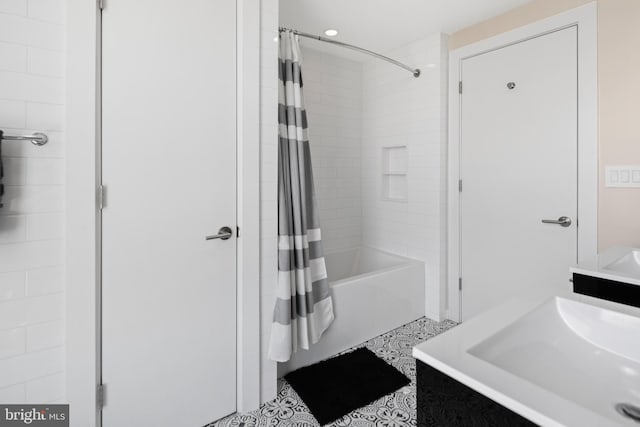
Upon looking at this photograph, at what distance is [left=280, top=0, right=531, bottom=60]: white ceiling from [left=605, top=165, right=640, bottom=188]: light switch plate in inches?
53.1

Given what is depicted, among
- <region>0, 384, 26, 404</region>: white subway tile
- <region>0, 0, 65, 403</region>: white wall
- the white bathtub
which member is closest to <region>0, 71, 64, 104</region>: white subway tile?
<region>0, 0, 65, 403</region>: white wall

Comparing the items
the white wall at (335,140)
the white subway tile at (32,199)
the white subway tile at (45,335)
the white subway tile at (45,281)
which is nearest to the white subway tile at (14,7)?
the white subway tile at (32,199)

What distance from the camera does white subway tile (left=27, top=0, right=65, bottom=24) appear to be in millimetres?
1271

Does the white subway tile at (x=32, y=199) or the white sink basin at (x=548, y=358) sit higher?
the white subway tile at (x=32, y=199)

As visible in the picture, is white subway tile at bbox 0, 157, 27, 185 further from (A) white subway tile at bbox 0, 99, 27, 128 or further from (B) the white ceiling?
(B) the white ceiling

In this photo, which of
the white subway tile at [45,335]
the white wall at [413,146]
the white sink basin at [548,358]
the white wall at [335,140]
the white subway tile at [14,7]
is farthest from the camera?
the white wall at [335,140]

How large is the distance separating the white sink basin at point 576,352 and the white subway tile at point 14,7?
188 centimetres

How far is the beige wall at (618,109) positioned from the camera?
200 centimetres

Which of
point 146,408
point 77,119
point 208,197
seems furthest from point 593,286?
point 77,119

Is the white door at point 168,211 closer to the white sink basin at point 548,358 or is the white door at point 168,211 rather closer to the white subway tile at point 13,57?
the white subway tile at point 13,57

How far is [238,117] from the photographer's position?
1.81m

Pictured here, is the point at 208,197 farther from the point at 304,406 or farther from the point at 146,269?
the point at 304,406

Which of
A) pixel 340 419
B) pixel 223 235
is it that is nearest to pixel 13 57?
pixel 223 235

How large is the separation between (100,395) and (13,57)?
4.63 ft
